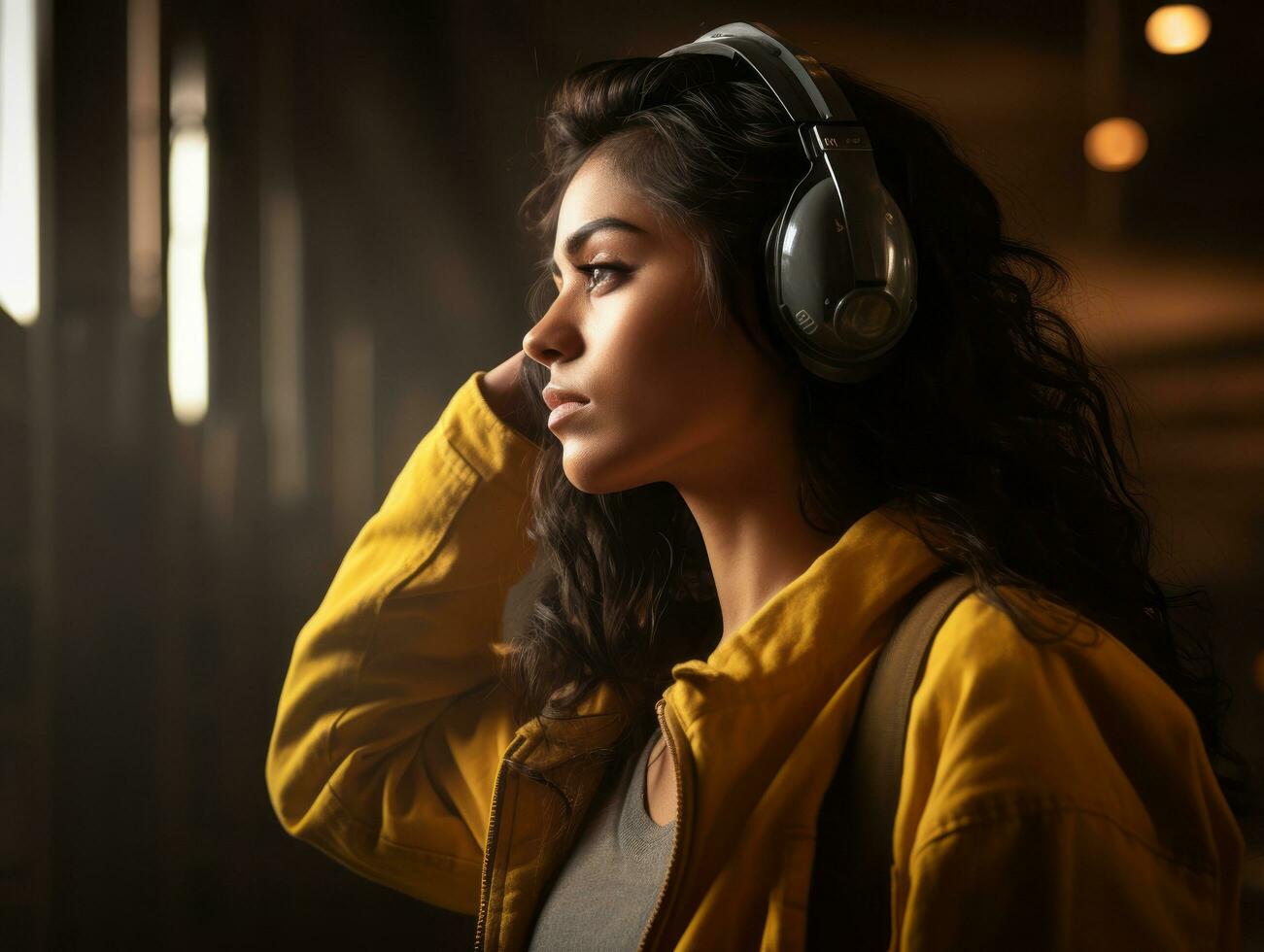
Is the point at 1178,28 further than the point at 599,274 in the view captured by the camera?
Yes

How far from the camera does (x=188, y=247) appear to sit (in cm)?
103

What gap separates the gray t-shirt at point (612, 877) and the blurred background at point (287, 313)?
380 mm

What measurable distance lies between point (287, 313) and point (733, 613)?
0.58m

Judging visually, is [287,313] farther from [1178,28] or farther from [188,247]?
[1178,28]

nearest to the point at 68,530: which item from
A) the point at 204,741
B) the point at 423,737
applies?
the point at 204,741

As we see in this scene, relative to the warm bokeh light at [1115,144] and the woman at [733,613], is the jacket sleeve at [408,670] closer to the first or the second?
the woman at [733,613]

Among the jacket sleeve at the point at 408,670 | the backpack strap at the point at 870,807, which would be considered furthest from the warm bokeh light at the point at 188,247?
the backpack strap at the point at 870,807

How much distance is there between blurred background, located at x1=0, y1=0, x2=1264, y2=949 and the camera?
0.96 metres

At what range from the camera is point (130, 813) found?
3.31ft

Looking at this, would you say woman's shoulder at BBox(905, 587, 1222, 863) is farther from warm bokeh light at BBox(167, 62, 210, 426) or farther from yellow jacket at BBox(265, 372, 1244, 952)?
warm bokeh light at BBox(167, 62, 210, 426)

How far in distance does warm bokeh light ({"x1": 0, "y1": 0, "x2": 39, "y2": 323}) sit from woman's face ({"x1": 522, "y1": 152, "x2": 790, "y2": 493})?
57 cm

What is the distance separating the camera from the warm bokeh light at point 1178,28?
941 mm

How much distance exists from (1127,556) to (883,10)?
597mm

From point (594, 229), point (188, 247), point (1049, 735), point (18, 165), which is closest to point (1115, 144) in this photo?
point (594, 229)
